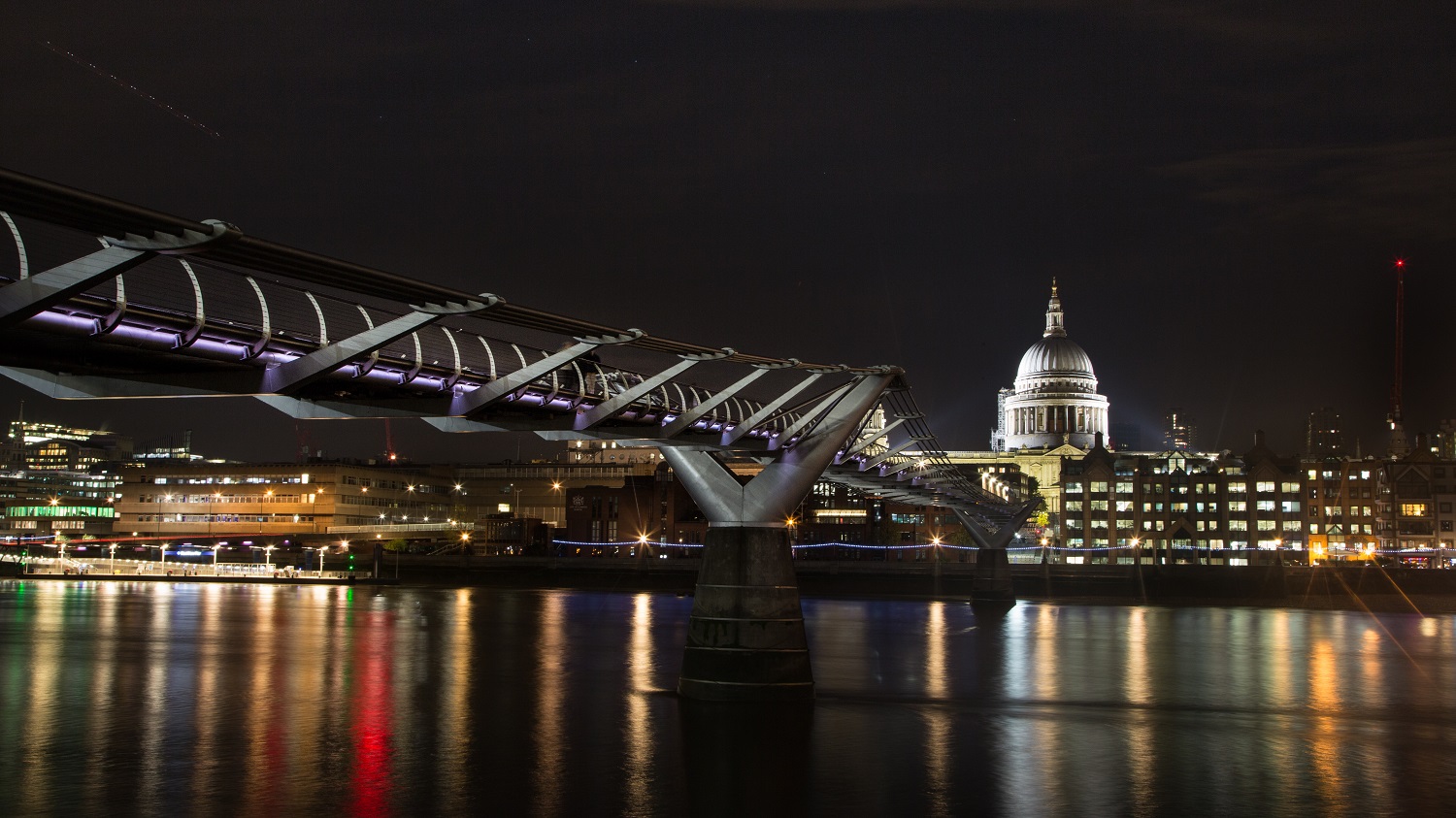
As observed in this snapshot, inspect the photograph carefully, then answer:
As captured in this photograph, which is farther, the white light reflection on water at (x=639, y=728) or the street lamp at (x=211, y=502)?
the street lamp at (x=211, y=502)

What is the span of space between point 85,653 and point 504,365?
41094 millimetres

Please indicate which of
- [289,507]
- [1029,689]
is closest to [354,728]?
[1029,689]

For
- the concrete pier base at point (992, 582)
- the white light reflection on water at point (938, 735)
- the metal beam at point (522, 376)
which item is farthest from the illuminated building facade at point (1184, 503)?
the metal beam at point (522, 376)

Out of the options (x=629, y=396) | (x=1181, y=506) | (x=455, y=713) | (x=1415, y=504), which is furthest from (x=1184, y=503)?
(x=629, y=396)

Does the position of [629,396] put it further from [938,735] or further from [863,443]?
[863,443]

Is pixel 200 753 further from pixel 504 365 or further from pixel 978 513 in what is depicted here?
pixel 978 513

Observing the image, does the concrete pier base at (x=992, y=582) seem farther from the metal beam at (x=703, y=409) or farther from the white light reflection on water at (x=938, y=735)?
the metal beam at (x=703, y=409)

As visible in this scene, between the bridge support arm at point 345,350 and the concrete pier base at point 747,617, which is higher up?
the bridge support arm at point 345,350

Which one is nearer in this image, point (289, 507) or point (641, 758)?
point (641, 758)

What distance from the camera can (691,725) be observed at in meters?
36.5

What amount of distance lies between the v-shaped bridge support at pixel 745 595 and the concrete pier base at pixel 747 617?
3cm

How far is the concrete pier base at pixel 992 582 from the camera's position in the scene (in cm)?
9875

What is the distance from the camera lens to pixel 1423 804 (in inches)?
1169

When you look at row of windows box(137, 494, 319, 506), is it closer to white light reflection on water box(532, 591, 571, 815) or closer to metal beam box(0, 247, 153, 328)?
white light reflection on water box(532, 591, 571, 815)
